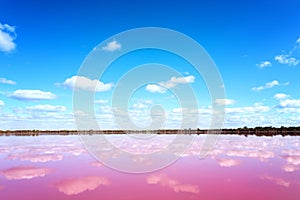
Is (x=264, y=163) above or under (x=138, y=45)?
under

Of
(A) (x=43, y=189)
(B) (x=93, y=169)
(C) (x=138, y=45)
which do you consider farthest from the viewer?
(C) (x=138, y=45)

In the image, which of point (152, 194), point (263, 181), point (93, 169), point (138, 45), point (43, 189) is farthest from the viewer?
point (138, 45)

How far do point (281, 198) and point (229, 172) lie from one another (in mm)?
3660

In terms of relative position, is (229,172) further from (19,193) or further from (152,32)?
(152,32)

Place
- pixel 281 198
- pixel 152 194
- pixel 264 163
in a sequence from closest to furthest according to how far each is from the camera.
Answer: pixel 281 198
pixel 152 194
pixel 264 163

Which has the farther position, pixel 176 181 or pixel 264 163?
pixel 264 163

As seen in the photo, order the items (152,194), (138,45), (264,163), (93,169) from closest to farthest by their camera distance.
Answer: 1. (152,194)
2. (93,169)
3. (264,163)
4. (138,45)

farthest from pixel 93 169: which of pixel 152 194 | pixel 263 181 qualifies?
pixel 263 181

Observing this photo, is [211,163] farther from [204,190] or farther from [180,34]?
[180,34]

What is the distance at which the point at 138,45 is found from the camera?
21.5 metres

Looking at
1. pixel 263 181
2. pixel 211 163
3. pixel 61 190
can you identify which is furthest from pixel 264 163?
pixel 61 190

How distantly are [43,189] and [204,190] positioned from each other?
14.4 feet

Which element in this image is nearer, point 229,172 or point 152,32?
point 229,172

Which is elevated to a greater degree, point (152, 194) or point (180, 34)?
point (180, 34)
